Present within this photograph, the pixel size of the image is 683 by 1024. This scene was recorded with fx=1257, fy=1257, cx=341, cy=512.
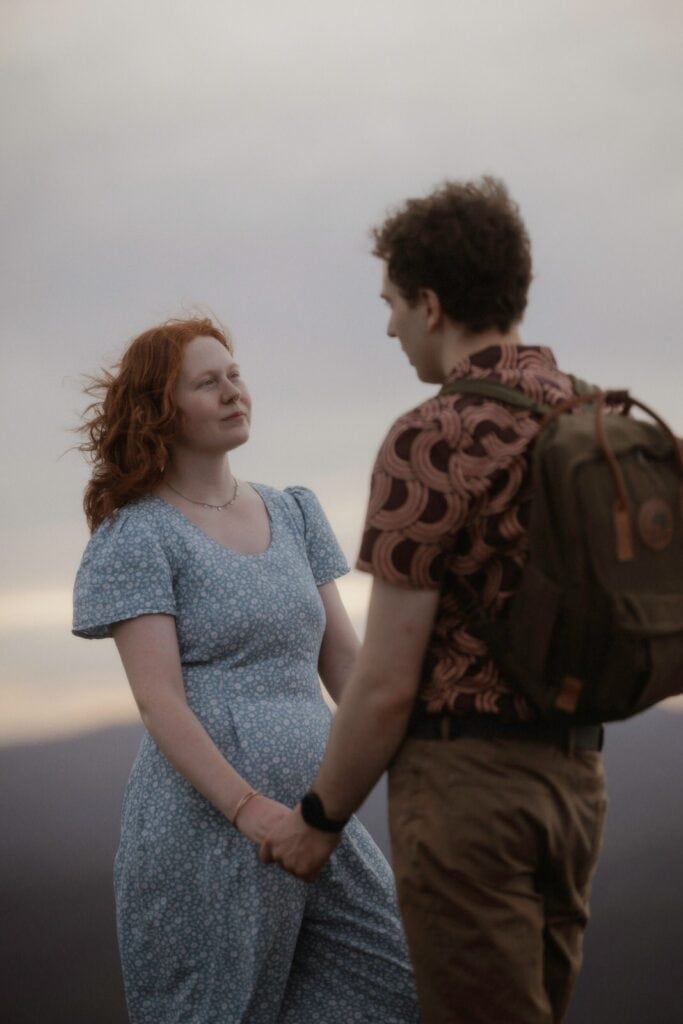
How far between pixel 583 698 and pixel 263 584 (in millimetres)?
952

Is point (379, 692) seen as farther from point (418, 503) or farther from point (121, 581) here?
point (121, 581)

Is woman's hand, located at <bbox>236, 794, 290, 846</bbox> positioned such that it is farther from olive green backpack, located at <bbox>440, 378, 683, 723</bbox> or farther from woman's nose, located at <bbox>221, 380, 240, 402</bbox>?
woman's nose, located at <bbox>221, 380, 240, 402</bbox>

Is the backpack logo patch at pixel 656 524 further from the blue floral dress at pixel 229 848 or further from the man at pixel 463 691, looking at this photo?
the blue floral dress at pixel 229 848

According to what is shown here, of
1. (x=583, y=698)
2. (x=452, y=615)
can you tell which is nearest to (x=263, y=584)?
(x=452, y=615)

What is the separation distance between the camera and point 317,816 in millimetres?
1975

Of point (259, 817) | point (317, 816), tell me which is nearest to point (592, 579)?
point (317, 816)

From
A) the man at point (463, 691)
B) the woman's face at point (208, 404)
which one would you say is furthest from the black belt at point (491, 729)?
the woman's face at point (208, 404)

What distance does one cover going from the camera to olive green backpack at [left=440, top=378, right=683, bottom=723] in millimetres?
→ 1691

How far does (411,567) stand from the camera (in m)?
1.77

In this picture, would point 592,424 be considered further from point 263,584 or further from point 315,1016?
point 315,1016

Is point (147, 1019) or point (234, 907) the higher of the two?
point (234, 907)

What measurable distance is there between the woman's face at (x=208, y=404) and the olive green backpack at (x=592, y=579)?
943mm

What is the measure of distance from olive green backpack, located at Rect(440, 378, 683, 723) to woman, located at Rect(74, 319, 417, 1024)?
2.51 feet

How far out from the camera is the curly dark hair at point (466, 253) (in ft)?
6.11
